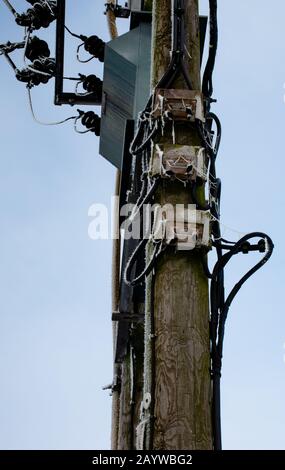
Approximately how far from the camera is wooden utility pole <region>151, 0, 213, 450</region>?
3570 mm

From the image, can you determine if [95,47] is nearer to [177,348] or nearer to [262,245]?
[262,245]

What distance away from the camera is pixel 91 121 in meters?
6.99

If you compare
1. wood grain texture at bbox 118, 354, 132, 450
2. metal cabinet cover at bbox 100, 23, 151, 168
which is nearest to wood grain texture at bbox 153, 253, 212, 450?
metal cabinet cover at bbox 100, 23, 151, 168

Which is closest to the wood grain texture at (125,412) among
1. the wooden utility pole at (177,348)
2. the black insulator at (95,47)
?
the wooden utility pole at (177,348)

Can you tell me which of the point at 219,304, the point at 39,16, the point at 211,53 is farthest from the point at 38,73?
the point at 219,304

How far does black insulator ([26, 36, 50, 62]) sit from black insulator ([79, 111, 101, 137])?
54 centimetres

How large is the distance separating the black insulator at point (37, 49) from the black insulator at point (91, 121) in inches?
21.4

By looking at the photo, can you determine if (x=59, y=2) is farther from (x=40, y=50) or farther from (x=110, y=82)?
(x=110, y=82)

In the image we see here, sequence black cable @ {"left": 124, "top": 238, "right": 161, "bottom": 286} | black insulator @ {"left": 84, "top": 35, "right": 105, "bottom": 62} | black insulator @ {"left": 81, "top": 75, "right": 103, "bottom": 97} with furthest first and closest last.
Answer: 1. black insulator @ {"left": 84, "top": 35, "right": 105, "bottom": 62}
2. black insulator @ {"left": 81, "top": 75, "right": 103, "bottom": 97}
3. black cable @ {"left": 124, "top": 238, "right": 161, "bottom": 286}

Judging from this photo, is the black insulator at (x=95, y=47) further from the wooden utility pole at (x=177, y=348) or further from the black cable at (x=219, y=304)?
the black cable at (x=219, y=304)

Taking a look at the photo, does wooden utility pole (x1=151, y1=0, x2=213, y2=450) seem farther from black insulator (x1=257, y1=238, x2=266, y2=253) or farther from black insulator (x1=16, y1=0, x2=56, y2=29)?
black insulator (x1=16, y1=0, x2=56, y2=29)

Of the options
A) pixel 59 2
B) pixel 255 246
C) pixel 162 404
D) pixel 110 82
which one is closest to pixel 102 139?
pixel 110 82

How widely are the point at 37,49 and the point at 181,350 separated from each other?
155 inches

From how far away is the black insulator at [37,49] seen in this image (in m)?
6.98
